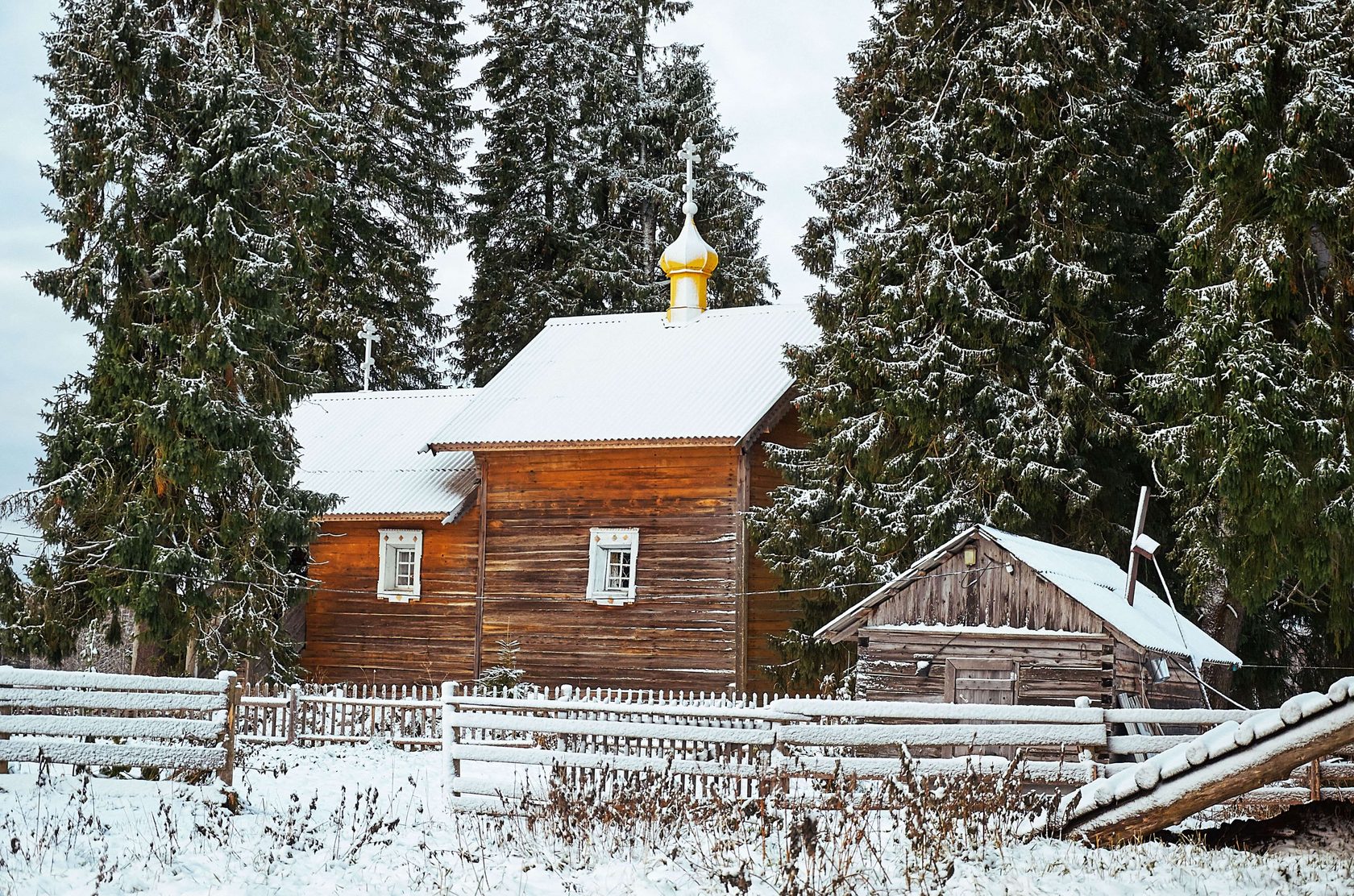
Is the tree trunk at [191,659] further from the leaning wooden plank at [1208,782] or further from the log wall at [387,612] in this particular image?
the leaning wooden plank at [1208,782]

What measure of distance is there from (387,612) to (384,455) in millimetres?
3470

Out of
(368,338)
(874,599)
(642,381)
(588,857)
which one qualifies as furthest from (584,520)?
(588,857)

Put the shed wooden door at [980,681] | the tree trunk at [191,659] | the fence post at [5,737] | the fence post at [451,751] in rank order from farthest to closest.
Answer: the tree trunk at [191,659], the shed wooden door at [980,681], the fence post at [451,751], the fence post at [5,737]

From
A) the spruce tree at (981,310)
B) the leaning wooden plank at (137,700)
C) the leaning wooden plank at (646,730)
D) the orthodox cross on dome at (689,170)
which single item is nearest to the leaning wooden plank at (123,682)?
the leaning wooden plank at (137,700)

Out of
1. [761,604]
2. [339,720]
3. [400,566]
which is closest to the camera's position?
[339,720]

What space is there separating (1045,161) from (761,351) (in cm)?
685

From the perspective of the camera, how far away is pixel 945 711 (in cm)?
1115

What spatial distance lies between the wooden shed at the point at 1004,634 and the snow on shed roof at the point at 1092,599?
0.02 metres

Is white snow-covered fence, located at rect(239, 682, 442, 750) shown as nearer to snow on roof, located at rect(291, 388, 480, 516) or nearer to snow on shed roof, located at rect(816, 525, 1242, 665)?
snow on roof, located at rect(291, 388, 480, 516)

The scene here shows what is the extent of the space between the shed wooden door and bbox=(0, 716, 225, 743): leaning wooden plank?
28.0 ft

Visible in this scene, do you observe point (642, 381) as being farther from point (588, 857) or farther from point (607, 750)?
point (588, 857)

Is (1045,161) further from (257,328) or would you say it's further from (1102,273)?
(257,328)

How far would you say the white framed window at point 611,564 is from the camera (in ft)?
79.6

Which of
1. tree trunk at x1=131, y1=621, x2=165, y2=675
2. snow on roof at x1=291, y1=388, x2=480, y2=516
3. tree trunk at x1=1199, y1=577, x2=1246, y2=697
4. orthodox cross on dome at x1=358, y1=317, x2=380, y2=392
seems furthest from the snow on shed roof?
orthodox cross on dome at x1=358, y1=317, x2=380, y2=392
